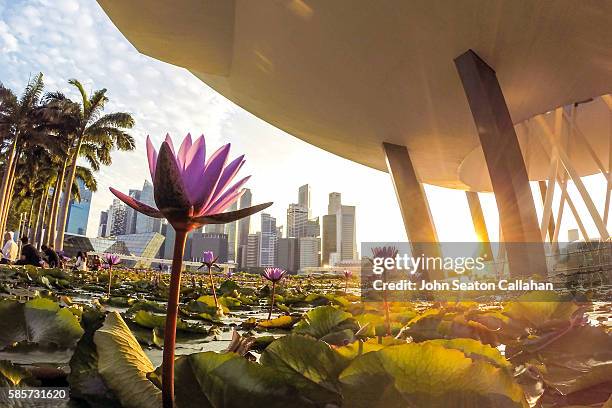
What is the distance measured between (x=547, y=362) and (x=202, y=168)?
747mm

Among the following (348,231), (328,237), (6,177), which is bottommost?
(328,237)

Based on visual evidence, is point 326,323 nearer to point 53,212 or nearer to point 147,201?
point 147,201

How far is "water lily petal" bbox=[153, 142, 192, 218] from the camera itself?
384mm

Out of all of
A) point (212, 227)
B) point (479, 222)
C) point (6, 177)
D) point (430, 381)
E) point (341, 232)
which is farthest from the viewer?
point (341, 232)

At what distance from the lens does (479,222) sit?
1484cm

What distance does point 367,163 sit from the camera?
11.1 meters

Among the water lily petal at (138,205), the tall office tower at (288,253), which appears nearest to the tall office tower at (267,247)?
the tall office tower at (288,253)

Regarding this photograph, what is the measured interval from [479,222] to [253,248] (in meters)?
28.3

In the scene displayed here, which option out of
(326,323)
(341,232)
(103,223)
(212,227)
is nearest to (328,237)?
(341,232)

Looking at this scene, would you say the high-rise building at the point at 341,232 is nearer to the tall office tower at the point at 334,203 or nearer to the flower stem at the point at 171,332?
the tall office tower at the point at 334,203

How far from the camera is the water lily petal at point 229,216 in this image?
402 millimetres

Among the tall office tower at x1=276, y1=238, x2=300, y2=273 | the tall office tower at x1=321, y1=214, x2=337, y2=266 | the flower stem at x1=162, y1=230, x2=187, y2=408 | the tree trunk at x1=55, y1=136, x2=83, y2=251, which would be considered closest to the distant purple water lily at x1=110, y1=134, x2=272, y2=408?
the flower stem at x1=162, y1=230, x2=187, y2=408

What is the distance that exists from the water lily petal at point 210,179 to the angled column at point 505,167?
5393 millimetres

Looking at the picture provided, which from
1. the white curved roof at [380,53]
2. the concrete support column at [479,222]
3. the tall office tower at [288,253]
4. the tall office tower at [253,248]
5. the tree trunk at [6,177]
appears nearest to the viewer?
the white curved roof at [380,53]
